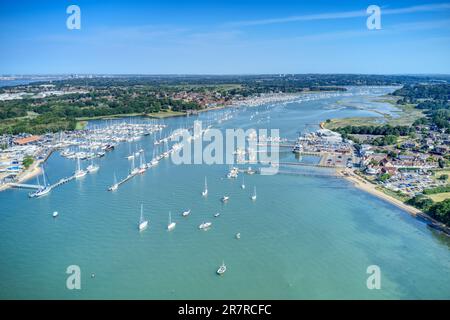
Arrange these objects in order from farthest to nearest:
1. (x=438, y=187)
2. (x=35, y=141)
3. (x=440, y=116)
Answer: (x=440, y=116) → (x=35, y=141) → (x=438, y=187)

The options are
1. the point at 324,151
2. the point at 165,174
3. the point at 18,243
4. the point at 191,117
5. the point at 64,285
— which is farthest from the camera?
the point at 191,117

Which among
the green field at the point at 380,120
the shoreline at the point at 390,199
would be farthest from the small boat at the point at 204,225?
the green field at the point at 380,120

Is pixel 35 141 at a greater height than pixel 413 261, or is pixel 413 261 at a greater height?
pixel 35 141

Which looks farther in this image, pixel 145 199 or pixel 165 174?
pixel 165 174

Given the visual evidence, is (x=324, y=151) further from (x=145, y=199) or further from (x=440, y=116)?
(x=440, y=116)

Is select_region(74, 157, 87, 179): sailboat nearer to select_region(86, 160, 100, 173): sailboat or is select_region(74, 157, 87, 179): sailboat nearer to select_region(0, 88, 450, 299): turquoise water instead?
select_region(86, 160, 100, 173): sailboat

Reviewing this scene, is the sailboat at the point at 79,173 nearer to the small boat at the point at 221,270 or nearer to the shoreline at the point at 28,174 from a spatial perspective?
the shoreline at the point at 28,174

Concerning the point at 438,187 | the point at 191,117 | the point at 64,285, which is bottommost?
the point at 64,285

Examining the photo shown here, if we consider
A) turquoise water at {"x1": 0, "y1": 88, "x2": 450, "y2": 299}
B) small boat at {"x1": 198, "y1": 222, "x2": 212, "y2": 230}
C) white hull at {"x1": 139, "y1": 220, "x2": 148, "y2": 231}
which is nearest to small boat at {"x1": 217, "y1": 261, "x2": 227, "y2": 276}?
turquoise water at {"x1": 0, "y1": 88, "x2": 450, "y2": 299}
